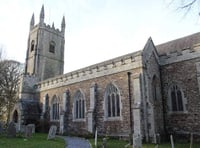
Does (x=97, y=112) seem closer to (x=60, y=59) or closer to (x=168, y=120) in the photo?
(x=168, y=120)

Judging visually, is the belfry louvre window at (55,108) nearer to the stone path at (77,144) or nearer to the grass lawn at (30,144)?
the stone path at (77,144)

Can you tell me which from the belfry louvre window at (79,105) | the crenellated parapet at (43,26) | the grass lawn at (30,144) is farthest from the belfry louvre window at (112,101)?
the crenellated parapet at (43,26)

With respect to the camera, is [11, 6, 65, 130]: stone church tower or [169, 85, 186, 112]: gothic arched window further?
[11, 6, 65, 130]: stone church tower

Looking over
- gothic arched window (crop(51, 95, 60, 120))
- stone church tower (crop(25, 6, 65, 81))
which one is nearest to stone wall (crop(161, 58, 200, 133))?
gothic arched window (crop(51, 95, 60, 120))

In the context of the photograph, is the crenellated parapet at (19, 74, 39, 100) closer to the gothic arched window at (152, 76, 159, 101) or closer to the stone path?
the stone path

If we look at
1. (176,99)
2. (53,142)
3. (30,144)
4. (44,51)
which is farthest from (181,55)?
(44,51)

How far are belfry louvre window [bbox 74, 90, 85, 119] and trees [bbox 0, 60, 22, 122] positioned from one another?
11.2 m

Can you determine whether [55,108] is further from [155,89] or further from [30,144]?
[30,144]

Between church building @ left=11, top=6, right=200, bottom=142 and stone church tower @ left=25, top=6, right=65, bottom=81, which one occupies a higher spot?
stone church tower @ left=25, top=6, right=65, bottom=81

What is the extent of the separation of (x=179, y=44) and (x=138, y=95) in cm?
801

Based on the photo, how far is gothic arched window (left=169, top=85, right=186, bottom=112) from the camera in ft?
59.1

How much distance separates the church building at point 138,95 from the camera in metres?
17.4

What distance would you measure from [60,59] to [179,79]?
2451 cm

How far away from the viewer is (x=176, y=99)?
60.6 feet
